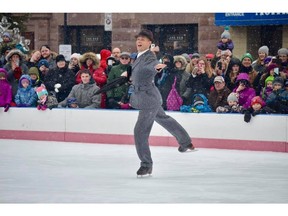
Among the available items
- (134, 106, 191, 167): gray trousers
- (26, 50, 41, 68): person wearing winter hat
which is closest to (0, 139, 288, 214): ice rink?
(134, 106, 191, 167): gray trousers

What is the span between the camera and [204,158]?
46.8 feet

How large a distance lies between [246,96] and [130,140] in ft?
6.17

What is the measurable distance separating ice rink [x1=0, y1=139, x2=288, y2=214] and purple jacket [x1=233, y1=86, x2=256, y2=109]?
2.53 ft

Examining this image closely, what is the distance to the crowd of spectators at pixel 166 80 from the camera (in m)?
15.7

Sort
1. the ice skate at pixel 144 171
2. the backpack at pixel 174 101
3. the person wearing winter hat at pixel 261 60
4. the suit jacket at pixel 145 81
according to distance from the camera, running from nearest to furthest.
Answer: the suit jacket at pixel 145 81 < the ice skate at pixel 144 171 < the backpack at pixel 174 101 < the person wearing winter hat at pixel 261 60

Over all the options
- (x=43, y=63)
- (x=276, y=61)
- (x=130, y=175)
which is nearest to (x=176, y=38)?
(x=43, y=63)

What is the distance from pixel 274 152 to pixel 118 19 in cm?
1232

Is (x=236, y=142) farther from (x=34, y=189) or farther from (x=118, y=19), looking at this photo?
(x=118, y=19)

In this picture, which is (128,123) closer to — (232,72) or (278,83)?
(232,72)

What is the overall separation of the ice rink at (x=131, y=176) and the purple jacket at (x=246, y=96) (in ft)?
2.53

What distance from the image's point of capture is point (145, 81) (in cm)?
1176

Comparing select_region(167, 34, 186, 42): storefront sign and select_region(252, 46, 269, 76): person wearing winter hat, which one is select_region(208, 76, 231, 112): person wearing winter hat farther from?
select_region(167, 34, 186, 42): storefront sign

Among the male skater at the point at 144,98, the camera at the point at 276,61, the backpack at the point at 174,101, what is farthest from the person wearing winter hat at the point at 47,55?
the male skater at the point at 144,98

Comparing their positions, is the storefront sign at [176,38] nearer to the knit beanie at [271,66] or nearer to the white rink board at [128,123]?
the white rink board at [128,123]
